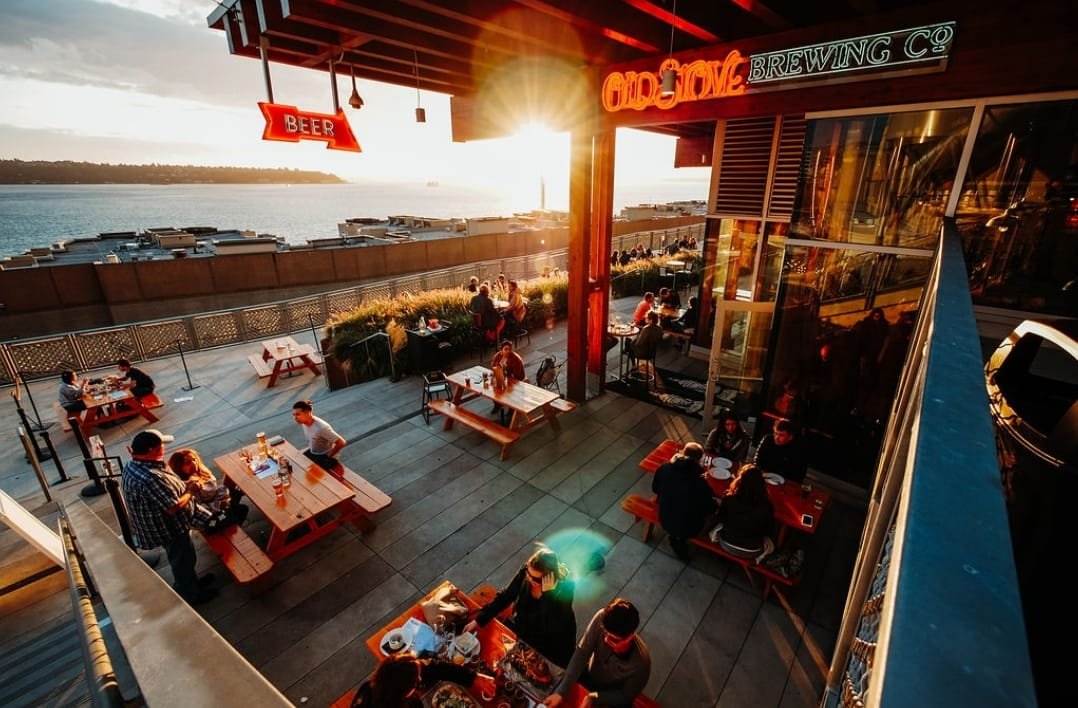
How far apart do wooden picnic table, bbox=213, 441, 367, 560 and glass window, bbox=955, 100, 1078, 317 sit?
7367 mm

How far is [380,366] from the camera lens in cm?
1105

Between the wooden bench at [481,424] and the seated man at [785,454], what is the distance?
11.5ft

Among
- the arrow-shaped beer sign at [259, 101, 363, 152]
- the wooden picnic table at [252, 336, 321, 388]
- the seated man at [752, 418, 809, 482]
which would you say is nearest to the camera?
the seated man at [752, 418, 809, 482]

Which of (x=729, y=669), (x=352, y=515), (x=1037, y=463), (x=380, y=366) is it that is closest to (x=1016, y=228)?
(x=1037, y=463)

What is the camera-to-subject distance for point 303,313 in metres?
16.5

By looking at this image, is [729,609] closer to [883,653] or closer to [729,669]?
[729,669]

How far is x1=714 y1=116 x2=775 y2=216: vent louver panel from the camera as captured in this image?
823 centimetres

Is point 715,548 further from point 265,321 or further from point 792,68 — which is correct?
point 265,321

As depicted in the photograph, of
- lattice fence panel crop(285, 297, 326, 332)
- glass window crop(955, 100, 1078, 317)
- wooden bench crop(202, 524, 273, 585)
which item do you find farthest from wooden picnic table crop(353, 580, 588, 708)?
lattice fence panel crop(285, 297, 326, 332)

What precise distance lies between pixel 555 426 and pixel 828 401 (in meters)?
4.06

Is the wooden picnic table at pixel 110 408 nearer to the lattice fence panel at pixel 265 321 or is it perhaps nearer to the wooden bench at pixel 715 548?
the lattice fence panel at pixel 265 321

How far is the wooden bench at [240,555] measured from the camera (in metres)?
4.80

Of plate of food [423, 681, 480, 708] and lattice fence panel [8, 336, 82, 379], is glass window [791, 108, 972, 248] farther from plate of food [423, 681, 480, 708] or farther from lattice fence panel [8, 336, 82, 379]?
lattice fence panel [8, 336, 82, 379]

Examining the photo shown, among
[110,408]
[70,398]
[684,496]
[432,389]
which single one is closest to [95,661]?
[684,496]
